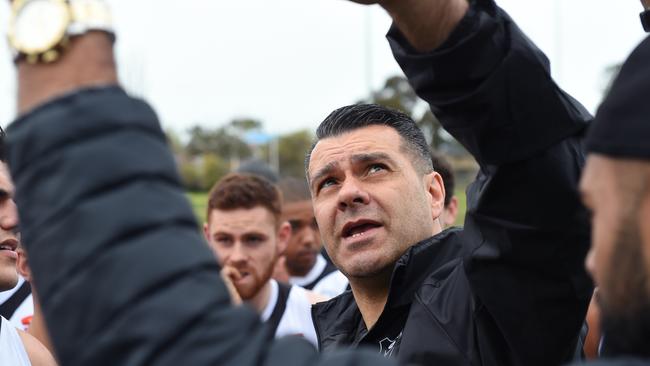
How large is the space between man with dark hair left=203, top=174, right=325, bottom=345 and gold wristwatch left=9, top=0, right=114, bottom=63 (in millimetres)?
3940

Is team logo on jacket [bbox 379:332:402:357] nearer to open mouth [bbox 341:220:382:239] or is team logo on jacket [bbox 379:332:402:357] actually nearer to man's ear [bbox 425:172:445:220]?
open mouth [bbox 341:220:382:239]

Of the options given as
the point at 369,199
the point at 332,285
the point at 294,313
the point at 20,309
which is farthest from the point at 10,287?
the point at 332,285

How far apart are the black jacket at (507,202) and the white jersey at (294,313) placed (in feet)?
8.85

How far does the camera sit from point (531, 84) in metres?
1.52

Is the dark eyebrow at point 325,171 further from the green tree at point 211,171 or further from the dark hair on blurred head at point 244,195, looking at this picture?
the green tree at point 211,171

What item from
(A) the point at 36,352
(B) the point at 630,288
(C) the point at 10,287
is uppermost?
(B) the point at 630,288

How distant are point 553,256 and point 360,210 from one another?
1.21 metres

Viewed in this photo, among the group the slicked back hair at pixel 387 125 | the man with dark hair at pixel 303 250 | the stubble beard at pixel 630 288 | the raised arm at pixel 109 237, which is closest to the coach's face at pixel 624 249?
the stubble beard at pixel 630 288

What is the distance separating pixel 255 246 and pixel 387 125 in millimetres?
2220

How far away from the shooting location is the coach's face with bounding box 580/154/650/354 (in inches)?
40.1

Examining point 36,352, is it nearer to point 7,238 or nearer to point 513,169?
point 7,238

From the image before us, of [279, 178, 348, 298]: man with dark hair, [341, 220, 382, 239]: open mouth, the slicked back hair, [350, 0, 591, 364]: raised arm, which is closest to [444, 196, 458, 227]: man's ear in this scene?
[279, 178, 348, 298]: man with dark hair

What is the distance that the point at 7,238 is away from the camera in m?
3.01

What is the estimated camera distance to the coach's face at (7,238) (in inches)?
116
